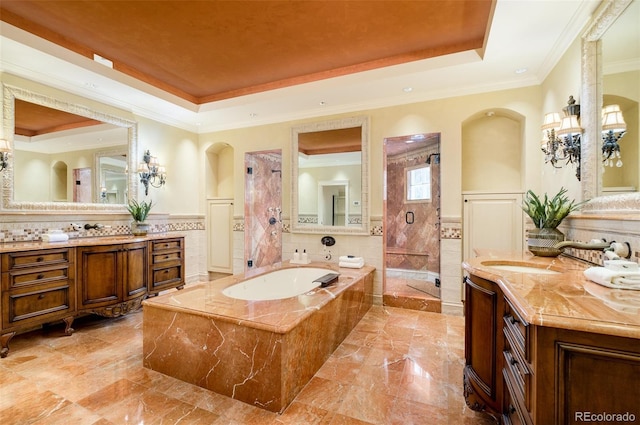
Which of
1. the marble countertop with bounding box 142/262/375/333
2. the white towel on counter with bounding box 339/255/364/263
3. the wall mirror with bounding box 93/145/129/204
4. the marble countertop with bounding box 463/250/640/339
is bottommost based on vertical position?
the marble countertop with bounding box 142/262/375/333

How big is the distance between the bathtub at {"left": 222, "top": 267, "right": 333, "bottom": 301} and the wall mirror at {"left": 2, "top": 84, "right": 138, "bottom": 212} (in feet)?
7.06

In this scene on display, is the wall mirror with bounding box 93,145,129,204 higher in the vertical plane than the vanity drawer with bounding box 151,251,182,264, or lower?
higher

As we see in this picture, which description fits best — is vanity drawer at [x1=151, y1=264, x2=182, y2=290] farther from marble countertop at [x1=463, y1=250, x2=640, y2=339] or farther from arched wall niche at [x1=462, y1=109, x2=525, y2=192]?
arched wall niche at [x1=462, y1=109, x2=525, y2=192]

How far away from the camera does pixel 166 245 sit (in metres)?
3.62

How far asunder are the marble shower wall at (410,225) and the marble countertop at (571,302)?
3.33 metres

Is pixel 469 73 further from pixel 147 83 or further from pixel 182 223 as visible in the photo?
pixel 182 223

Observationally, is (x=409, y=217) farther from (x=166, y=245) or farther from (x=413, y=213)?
(x=166, y=245)

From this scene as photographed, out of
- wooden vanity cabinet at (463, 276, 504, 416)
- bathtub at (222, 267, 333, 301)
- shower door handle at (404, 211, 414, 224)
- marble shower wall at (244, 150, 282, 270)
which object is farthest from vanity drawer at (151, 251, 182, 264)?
shower door handle at (404, 211, 414, 224)

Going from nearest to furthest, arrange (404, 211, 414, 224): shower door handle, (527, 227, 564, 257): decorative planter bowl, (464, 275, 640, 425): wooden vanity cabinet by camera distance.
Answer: (464, 275, 640, 425): wooden vanity cabinet < (527, 227, 564, 257): decorative planter bowl < (404, 211, 414, 224): shower door handle

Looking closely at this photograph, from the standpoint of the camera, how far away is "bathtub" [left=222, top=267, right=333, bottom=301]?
2.91m

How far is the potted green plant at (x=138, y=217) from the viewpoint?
363 cm

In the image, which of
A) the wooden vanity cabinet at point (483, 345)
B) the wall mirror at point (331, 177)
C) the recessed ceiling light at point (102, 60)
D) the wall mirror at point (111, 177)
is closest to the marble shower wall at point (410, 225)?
the wall mirror at point (331, 177)

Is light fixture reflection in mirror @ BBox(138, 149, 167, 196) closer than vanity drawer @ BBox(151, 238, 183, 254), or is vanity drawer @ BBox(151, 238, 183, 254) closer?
vanity drawer @ BBox(151, 238, 183, 254)

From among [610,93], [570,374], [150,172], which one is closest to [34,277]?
[150,172]
